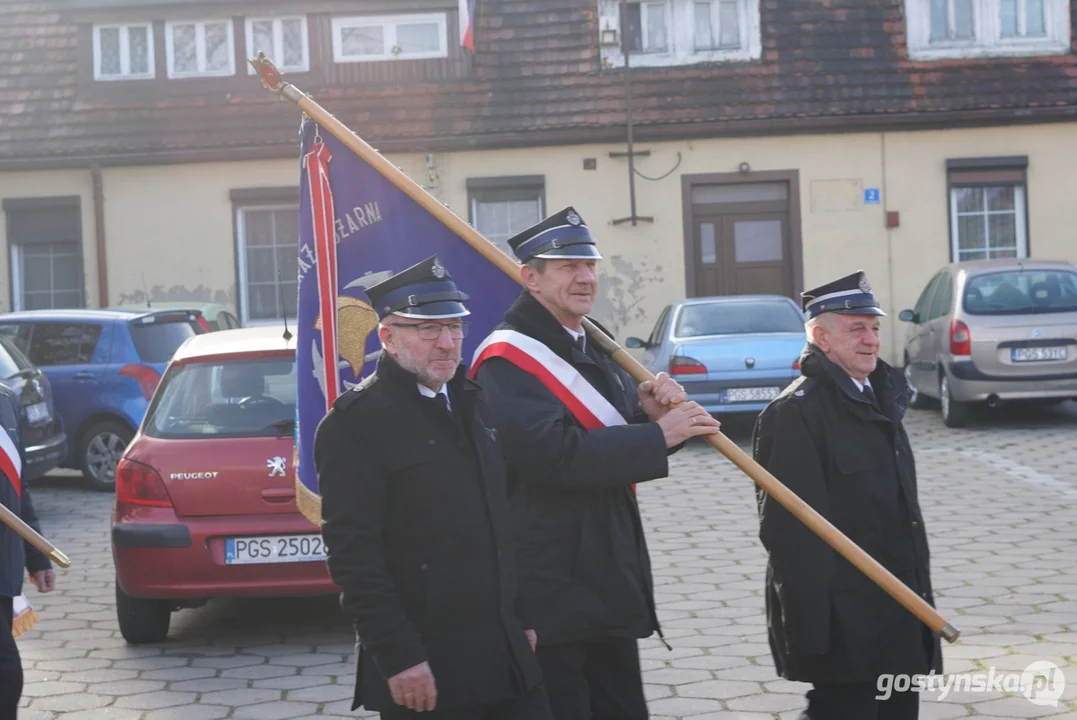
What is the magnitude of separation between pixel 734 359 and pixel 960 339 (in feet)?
7.69

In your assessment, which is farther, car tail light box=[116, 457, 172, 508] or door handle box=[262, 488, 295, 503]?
car tail light box=[116, 457, 172, 508]

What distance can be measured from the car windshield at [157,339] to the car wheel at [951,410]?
308 inches

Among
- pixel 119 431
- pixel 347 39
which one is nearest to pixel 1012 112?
pixel 347 39

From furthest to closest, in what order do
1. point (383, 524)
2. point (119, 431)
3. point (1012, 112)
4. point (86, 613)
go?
point (1012, 112) < point (119, 431) < point (86, 613) < point (383, 524)

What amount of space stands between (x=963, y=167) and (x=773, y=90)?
9.48ft

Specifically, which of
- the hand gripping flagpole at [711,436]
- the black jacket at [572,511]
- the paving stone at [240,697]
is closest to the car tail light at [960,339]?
the paving stone at [240,697]

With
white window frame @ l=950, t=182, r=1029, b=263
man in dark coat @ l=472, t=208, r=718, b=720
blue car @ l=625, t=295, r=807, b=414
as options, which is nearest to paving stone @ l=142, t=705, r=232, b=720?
man in dark coat @ l=472, t=208, r=718, b=720

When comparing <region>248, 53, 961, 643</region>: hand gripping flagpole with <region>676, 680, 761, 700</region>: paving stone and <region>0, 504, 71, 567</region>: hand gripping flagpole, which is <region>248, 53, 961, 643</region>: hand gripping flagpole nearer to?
<region>0, 504, 71, 567</region>: hand gripping flagpole

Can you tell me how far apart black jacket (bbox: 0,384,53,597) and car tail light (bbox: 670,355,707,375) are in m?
10.3

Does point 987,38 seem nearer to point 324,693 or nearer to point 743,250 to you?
point 743,250

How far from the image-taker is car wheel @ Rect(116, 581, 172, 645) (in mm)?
7781

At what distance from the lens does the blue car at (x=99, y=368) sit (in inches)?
553

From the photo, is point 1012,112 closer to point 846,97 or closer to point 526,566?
point 846,97

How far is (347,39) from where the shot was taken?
22.8 meters
